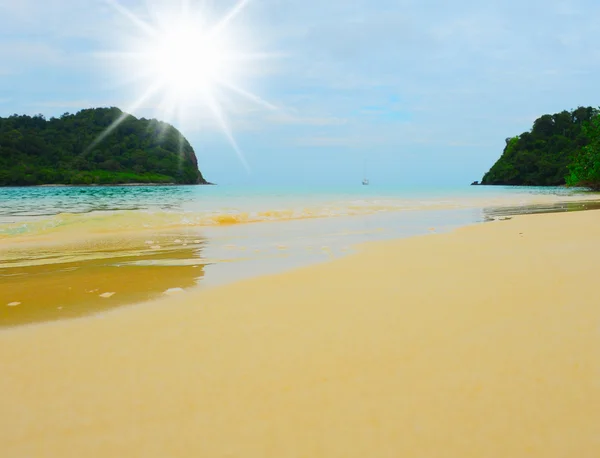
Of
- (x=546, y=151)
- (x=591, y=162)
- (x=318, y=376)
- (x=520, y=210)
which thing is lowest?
(x=318, y=376)

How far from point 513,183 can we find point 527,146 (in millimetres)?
8815

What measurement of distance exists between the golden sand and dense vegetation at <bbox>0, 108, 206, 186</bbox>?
84718 millimetres

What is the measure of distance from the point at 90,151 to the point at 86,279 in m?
101

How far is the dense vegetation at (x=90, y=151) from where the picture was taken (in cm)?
7844

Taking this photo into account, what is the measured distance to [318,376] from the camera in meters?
2.38

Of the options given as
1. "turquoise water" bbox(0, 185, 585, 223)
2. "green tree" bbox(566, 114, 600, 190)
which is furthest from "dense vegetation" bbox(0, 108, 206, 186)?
"green tree" bbox(566, 114, 600, 190)

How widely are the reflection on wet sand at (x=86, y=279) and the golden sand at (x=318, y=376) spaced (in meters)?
0.50

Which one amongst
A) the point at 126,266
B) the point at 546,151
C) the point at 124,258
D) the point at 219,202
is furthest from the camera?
the point at 546,151

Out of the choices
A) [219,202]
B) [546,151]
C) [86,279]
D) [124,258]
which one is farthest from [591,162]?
[546,151]

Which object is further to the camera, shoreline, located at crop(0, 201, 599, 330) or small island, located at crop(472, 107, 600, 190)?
small island, located at crop(472, 107, 600, 190)

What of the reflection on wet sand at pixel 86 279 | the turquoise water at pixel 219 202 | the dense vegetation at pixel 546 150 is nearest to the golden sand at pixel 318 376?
the reflection on wet sand at pixel 86 279

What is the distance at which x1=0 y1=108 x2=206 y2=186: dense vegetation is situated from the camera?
78438 millimetres

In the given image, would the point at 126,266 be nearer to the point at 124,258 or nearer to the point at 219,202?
the point at 124,258

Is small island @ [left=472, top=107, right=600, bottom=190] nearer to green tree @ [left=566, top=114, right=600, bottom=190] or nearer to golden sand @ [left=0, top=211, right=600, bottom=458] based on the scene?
green tree @ [left=566, top=114, right=600, bottom=190]
